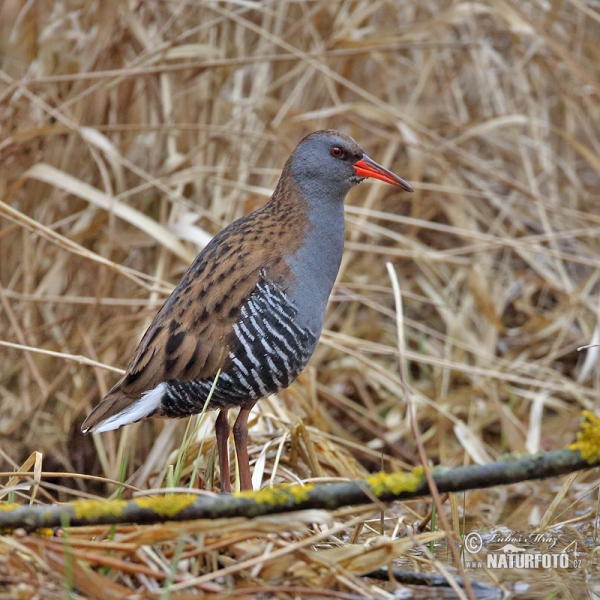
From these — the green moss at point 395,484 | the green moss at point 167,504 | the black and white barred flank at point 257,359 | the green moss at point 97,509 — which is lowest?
the green moss at point 97,509

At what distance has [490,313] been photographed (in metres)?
4.33

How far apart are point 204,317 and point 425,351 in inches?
81.9

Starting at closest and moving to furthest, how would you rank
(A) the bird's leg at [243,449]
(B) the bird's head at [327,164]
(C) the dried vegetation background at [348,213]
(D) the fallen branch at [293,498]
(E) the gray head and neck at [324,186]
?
(D) the fallen branch at [293,498], (A) the bird's leg at [243,449], (E) the gray head and neck at [324,186], (B) the bird's head at [327,164], (C) the dried vegetation background at [348,213]

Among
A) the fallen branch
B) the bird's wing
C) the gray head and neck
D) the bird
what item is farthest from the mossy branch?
the gray head and neck

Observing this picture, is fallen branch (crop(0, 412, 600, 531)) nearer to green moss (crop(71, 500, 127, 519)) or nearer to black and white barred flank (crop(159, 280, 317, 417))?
green moss (crop(71, 500, 127, 519))

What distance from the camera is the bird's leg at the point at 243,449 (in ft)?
8.39

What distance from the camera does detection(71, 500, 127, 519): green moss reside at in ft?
5.72

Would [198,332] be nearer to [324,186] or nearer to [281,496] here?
[324,186]

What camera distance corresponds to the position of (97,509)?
1.74 metres

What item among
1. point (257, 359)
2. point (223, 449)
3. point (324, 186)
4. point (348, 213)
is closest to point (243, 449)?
point (223, 449)

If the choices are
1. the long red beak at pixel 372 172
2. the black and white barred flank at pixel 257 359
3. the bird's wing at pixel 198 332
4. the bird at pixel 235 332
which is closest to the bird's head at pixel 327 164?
the long red beak at pixel 372 172

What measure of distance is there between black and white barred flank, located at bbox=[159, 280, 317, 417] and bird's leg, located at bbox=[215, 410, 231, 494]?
4.0 inches

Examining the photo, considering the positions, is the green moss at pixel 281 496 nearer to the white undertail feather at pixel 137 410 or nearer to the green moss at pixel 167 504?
the green moss at pixel 167 504

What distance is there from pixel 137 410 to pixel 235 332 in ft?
1.16
